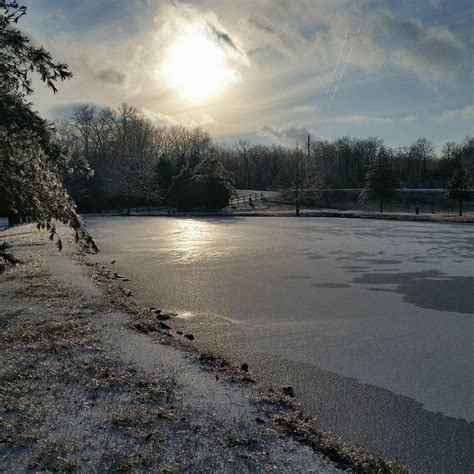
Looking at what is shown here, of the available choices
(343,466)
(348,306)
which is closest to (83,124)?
(348,306)

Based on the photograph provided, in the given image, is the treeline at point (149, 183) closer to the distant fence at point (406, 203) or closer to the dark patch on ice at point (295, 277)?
the distant fence at point (406, 203)

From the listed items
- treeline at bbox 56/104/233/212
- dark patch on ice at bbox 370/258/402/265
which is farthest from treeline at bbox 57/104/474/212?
dark patch on ice at bbox 370/258/402/265

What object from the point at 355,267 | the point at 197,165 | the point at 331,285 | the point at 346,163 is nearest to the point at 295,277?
the point at 331,285

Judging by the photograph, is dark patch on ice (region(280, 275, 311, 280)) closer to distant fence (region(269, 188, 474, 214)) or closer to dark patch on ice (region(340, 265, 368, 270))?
dark patch on ice (region(340, 265, 368, 270))

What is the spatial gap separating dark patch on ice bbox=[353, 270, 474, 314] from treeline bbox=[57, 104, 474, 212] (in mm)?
32096

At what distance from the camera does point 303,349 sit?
23.3 ft

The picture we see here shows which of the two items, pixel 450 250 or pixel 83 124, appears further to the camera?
pixel 83 124

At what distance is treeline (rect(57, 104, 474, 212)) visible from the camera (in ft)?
163

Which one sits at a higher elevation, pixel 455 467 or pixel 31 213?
pixel 31 213

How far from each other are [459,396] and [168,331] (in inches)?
187

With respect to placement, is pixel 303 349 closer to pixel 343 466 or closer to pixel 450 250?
pixel 343 466

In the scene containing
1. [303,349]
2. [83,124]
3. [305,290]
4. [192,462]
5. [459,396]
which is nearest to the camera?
[192,462]

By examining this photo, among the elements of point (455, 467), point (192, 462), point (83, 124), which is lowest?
point (455, 467)

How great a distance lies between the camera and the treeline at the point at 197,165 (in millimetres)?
49531
